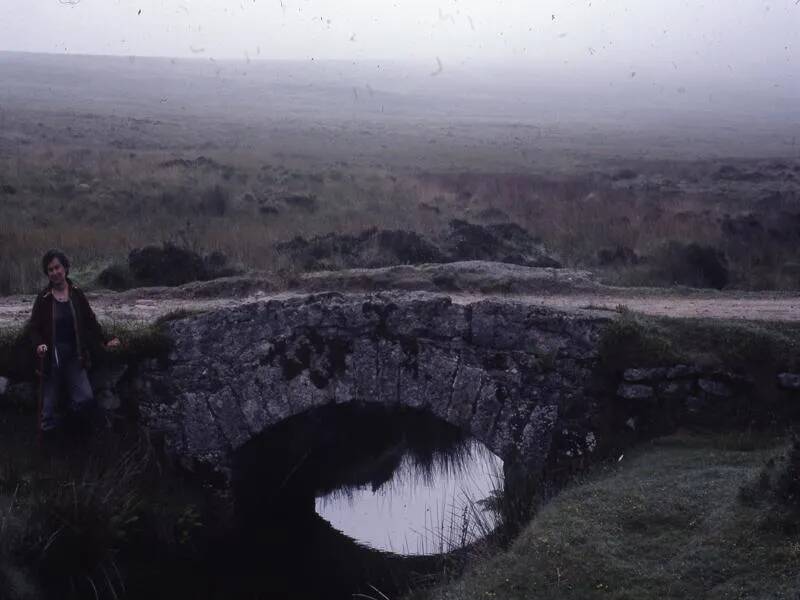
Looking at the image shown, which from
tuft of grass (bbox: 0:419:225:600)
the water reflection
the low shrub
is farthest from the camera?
the low shrub

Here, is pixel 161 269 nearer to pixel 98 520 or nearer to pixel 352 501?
pixel 352 501

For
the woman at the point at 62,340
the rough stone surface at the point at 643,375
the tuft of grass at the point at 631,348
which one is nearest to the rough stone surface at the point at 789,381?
the tuft of grass at the point at 631,348

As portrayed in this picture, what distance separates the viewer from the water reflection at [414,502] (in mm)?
10375

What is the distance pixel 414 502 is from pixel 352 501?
0.83 meters

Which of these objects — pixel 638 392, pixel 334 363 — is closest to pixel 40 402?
pixel 334 363

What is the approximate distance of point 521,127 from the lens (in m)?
74.8

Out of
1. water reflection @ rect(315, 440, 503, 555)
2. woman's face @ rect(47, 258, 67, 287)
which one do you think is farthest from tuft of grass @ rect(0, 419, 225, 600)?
water reflection @ rect(315, 440, 503, 555)

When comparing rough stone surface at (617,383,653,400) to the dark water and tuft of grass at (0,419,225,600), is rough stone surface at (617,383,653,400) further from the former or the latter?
tuft of grass at (0,419,225,600)

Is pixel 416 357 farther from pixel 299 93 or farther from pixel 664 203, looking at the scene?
pixel 299 93

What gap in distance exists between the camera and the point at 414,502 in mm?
11273

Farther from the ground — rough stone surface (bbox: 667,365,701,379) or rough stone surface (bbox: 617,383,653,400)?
Answer: rough stone surface (bbox: 667,365,701,379)

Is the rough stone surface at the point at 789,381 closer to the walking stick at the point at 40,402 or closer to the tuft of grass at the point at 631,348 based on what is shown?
the tuft of grass at the point at 631,348

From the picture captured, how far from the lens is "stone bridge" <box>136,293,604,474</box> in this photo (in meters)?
9.46

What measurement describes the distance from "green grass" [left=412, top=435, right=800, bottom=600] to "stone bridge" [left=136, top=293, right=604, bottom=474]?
1.84 metres
